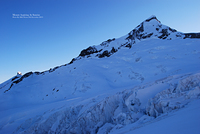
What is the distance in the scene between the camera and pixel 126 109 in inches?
324

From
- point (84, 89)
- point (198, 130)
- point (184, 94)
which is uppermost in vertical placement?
point (198, 130)

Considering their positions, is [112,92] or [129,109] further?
[112,92]

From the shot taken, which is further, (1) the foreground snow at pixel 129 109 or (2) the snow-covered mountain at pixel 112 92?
(2) the snow-covered mountain at pixel 112 92

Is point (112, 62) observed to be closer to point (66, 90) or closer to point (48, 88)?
point (66, 90)

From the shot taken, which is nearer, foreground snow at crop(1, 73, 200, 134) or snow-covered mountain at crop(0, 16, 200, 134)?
foreground snow at crop(1, 73, 200, 134)

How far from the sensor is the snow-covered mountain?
23.6 ft

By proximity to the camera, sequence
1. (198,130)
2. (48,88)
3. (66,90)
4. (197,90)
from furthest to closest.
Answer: (48,88)
(66,90)
(197,90)
(198,130)

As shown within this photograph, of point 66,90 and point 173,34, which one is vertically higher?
point 173,34

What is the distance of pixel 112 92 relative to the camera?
1248 centimetres

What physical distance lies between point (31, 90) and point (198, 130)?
25891 millimetres

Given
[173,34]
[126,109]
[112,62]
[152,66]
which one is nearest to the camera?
[126,109]

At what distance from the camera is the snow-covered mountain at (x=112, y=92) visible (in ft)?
23.6

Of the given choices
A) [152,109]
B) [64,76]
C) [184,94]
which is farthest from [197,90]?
[64,76]

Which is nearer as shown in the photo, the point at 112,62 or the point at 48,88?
the point at 48,88
